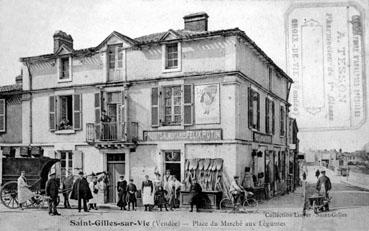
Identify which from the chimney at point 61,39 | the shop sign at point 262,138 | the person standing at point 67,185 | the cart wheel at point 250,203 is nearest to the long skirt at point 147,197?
the person standing at point 67,185

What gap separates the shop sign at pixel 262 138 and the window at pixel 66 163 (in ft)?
18.0

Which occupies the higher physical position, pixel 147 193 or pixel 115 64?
pixel 115 64

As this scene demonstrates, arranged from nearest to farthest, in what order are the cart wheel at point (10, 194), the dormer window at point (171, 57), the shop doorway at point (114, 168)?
the cart wheel at point (10, 194) → the dormer window at point (171, 57) → the shop doorway at point (114, 168)

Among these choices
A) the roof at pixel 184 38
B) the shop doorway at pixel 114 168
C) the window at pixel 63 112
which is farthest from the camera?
the window at pixel 63 112

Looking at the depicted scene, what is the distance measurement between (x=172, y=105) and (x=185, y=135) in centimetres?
95

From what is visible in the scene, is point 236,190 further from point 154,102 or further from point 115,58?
point 115,58

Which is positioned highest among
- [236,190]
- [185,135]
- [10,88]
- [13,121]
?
[10,88]

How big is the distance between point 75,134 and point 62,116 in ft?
2.38

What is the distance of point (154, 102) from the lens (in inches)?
517

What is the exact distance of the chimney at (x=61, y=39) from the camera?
12.3m

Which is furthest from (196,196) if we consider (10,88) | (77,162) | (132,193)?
(10,88)

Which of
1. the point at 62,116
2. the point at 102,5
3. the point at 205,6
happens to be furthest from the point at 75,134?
the point at 205,6

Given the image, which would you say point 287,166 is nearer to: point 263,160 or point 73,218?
point 263,160

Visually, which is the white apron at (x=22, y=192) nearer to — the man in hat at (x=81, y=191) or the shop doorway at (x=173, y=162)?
the man in hat at (x=81, y=191)
